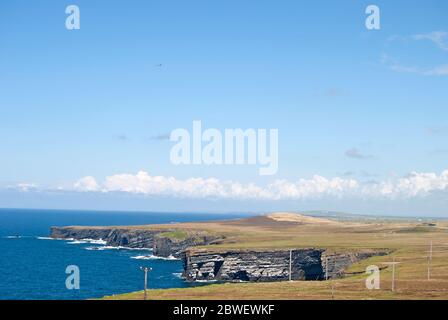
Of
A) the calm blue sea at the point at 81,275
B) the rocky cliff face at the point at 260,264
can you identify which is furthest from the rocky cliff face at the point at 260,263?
the calm blue sea at the point at 81,275

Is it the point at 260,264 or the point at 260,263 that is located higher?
the point at 260,263

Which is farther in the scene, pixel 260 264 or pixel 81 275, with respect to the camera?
pixel 260 264

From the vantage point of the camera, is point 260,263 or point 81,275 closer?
point 81,275

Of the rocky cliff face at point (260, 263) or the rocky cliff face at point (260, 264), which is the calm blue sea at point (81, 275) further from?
the rocky cliff face at point (260, 264)

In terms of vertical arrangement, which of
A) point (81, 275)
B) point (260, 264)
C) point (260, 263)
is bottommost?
point (81, 275)

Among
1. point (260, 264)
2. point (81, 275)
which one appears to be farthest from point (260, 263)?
point (81, 275)

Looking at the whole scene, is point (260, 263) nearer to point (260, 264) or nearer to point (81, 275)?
point (260, 264)

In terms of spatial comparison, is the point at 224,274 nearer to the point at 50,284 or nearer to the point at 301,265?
the point at 301,265

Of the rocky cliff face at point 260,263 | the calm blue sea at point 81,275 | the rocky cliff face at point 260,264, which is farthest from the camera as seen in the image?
the rocky cliff face at point 260,263
